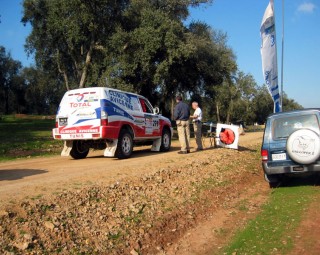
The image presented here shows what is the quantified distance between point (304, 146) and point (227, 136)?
274 inches

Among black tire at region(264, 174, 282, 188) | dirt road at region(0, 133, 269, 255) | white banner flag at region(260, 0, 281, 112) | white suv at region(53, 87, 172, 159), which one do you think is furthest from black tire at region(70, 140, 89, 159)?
white banner flag at region(260, 0, 281, 112)

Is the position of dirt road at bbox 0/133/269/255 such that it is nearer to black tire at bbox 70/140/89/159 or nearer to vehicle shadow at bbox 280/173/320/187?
vehicle shadow at bbox 280/173/320/187

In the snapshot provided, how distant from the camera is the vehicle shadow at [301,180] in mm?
9805

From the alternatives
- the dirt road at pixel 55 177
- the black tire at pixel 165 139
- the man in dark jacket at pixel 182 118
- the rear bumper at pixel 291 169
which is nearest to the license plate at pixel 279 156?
the rear bumper at pixel 291 169

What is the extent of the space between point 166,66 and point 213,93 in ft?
37.5

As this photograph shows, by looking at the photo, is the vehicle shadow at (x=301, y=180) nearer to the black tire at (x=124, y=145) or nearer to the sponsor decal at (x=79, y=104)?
the black tire at (x=124, y=145)

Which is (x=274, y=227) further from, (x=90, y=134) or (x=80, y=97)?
(x=80, y=97)

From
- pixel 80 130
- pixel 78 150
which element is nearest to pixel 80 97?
pixel 80 130

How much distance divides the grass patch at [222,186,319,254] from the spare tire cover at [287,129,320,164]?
86 centimetres

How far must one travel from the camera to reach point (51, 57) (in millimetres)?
32000

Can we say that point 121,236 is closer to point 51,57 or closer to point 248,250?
point 248,250

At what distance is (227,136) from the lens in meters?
15.2

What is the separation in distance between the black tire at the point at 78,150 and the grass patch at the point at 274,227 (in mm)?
7107

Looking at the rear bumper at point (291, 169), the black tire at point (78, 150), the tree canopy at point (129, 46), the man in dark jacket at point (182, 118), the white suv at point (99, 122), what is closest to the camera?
the rear bumper at point (291, 169)
